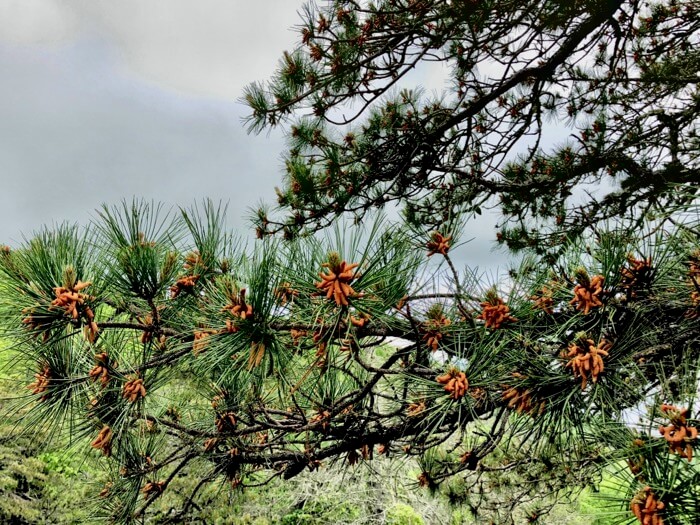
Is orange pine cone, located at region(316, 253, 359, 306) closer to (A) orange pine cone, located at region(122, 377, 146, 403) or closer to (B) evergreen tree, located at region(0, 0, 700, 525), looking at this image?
(B) evergreen tree, located at region(0, 0, 700, 525)

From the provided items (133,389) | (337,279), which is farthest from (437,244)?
(133,389)

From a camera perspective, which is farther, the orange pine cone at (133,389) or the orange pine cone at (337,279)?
the orange pine cone at (133,389)

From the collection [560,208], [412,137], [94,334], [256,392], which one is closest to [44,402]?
[94,334]

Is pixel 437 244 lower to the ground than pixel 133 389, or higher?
higher

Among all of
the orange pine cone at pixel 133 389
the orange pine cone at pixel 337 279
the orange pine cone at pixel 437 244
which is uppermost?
the orange pine cone at pixel 437 244

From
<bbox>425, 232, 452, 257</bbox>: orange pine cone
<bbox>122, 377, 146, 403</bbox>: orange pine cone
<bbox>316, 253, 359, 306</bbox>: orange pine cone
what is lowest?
<bbox>122, 377, 146, 403</bbox>: orange pine cone

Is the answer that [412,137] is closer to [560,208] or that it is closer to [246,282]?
[560,208]

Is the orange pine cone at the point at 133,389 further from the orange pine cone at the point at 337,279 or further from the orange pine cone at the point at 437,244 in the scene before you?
the orange pine cone at the point at 437,244

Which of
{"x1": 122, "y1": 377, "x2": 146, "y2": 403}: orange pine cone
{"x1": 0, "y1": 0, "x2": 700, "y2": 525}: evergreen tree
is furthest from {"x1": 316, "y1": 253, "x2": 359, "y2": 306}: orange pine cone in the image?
{"x1": 122, "y1": 377, "x2": 146, "y2": 403}: orange pine cone

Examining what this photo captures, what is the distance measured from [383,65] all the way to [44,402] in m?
2.22

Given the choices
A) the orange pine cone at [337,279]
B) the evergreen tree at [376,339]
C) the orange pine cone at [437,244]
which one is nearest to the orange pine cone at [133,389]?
the evergreen tree at [376,339]

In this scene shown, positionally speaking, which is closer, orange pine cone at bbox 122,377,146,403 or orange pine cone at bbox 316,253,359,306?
orange pine cone at bbox 316,253,359,306

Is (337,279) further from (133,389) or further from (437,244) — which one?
(133,389)

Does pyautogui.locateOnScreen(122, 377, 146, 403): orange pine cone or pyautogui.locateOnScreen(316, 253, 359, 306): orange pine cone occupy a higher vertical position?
pyautogui.locateOnScreen(316, 253, 359, 306): orange pine cone
